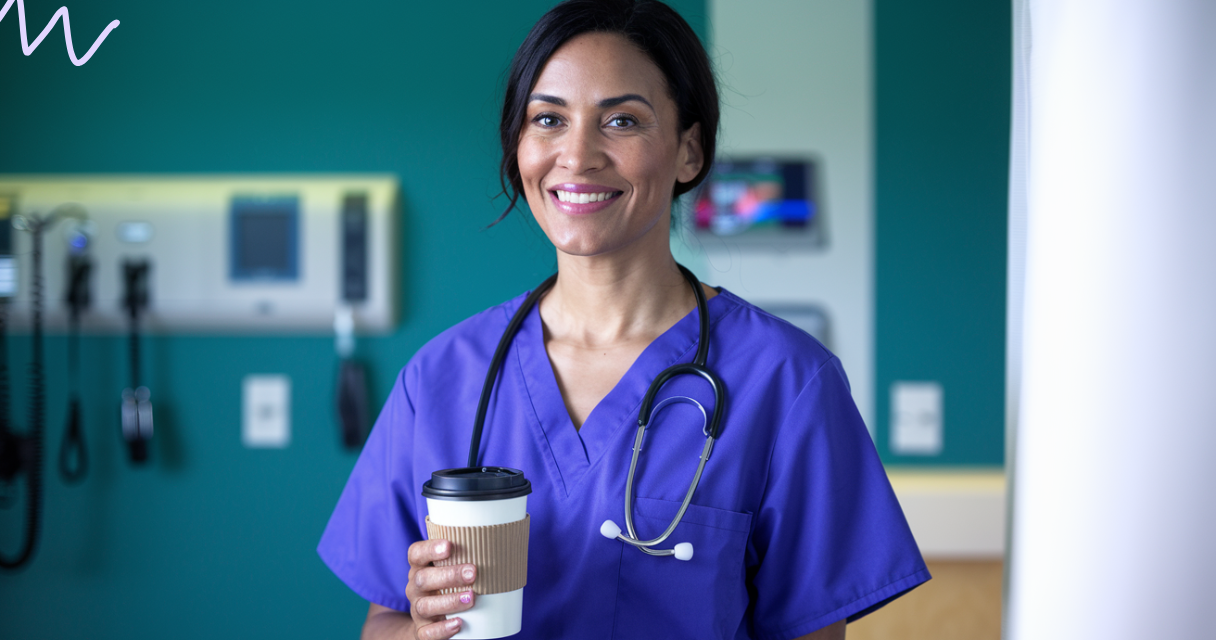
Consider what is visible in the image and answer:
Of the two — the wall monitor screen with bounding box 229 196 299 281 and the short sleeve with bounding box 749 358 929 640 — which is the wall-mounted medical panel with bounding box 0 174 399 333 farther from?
the short sleeve with bounding box 749 358 929 640

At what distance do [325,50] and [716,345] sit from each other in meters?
1.41

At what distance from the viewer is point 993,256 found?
207 centimetres

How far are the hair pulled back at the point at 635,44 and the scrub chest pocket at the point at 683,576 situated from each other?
50 cm

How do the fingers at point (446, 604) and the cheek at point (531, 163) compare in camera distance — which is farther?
the cheek at point (531, 163)

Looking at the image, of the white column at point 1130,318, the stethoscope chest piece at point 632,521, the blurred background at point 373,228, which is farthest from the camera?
the blurred background at point 373,228

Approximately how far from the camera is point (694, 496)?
3.25 ft

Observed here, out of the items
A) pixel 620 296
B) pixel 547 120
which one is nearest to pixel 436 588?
pixel 620 296

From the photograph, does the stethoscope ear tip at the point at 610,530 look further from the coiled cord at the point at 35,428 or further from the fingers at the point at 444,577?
the coiled cord at the point at 35,428

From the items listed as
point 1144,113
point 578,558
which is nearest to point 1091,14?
point 1144,113

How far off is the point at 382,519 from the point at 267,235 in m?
1.10

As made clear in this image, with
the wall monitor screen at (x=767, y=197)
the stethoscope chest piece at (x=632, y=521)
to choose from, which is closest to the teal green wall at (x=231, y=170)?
the wall monitor screen at (x=767, y=197)

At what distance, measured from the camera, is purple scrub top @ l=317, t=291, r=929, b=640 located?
38.8 inches

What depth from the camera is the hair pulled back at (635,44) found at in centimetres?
105

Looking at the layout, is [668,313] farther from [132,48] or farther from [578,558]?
[132,48]
